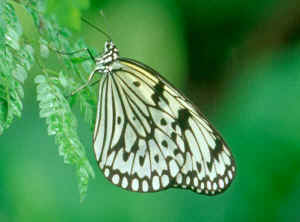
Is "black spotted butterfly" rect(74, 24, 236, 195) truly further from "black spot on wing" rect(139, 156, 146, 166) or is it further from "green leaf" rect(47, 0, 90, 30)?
"green leaf" rect(47, 0, 90, 30)

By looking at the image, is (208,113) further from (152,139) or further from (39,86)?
(39,86)

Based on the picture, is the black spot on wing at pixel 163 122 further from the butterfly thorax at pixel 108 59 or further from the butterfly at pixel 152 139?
the butterfly thorax at pixel 108 59

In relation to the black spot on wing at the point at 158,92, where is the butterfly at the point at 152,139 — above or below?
below

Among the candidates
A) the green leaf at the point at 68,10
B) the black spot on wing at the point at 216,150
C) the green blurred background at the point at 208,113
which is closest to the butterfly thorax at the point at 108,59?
the black spot on wing at the point at 216,150

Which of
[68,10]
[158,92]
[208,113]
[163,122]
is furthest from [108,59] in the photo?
[208,113]

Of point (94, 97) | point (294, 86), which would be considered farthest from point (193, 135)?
point (294, 86)

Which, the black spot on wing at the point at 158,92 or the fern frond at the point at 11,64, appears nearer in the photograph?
the fern frond at the point at 11,64

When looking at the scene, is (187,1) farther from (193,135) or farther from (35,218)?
(193,135)
